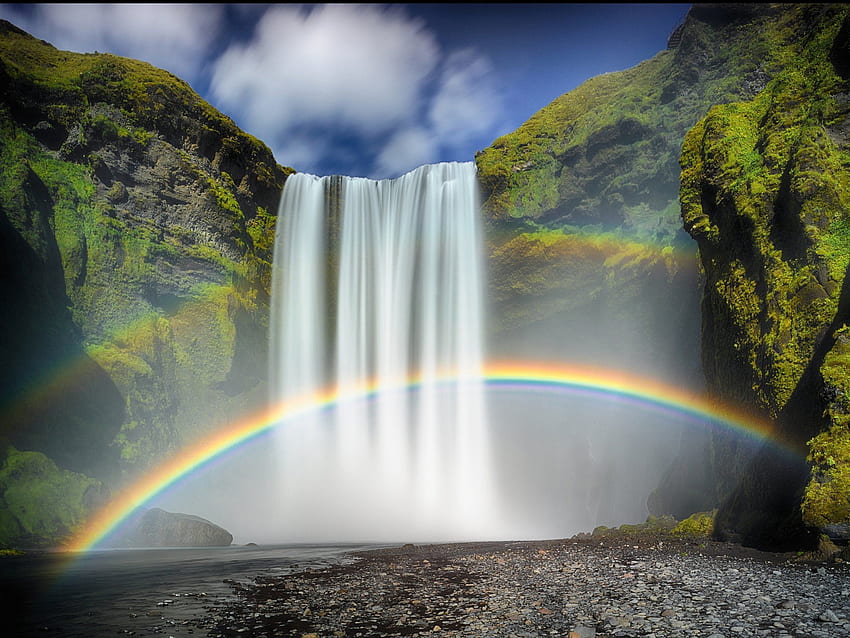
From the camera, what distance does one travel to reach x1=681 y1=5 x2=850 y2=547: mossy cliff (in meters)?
12.5

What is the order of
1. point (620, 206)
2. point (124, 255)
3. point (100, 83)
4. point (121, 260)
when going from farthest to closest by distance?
1. point (100, 83)
2. point (620, 206)
3. point (124, 255)
4. point (121, 260)

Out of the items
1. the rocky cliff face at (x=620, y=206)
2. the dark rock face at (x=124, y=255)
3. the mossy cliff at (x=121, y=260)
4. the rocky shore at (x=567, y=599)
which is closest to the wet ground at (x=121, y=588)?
the rocky shore at (x=567, y=599)

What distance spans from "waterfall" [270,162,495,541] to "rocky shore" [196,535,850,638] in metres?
28.4

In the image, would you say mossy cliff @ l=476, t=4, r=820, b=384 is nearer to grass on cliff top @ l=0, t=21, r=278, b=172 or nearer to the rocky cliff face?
the rocky cliff face

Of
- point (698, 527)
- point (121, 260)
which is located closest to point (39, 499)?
point (121, 260)

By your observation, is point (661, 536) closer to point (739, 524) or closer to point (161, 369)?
point (739, 524)

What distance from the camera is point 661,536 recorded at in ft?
59.4

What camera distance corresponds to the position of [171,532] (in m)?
26.2

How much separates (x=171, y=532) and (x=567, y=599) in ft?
76.3

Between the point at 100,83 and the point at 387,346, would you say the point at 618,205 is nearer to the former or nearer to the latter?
the point at 387,346

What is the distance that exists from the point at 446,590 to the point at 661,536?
10.7 meters

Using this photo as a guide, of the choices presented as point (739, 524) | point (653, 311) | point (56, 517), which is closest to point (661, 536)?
point (739, 524)

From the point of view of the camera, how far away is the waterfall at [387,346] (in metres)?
41.8

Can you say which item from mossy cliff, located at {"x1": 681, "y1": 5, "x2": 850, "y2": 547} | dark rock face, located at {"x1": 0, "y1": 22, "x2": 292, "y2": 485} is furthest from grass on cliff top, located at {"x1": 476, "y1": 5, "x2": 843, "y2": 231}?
dark rock face, located at {"x1": 0, "y1": 22, "x2": 292, "y2": 485}
